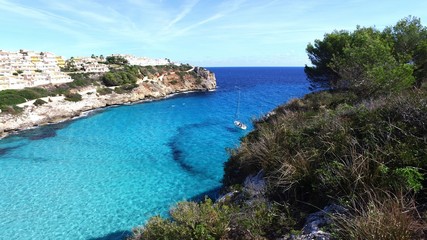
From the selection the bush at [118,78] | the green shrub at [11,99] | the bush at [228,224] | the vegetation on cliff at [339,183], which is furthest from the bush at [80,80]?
the bush at [228,224]

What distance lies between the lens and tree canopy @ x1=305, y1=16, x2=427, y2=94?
50.2ft

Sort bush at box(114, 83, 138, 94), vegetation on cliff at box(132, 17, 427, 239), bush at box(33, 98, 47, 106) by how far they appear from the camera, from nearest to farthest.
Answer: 1. vegetation on cliff at box(132, 17, 427, 239)
2. bush at box(33, 98, 47, 106)
3. bush at box(114, 83, 138, 94)

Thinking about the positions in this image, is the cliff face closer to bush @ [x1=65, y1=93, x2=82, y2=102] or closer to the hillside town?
bush @ [x1=65, y1=93, x2=82, y2=102]

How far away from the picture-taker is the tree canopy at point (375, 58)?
50.2 ft

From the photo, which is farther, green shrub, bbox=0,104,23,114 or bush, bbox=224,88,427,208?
green shrub, bbox=0,104,23,114

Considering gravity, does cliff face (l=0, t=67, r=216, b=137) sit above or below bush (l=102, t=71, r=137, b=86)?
below

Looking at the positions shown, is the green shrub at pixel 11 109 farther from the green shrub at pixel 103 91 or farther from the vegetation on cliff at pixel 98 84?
the green shrub at pixel 103 91

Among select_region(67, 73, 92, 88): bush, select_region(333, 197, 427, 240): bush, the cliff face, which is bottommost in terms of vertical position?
the cliff face

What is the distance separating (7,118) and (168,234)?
41.8 meters

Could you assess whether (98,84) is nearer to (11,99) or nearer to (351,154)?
(11,99)

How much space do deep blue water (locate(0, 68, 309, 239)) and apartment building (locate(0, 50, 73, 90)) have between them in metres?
21.4

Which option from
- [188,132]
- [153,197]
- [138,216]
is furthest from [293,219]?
[188,132]

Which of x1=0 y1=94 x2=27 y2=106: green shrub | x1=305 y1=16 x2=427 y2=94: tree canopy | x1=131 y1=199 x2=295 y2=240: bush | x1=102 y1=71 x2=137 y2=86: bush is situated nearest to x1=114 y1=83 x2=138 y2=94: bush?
x1=102 y1=71 x2=137 y2=86: bush

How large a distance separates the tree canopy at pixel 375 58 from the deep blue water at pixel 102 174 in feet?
31.7
